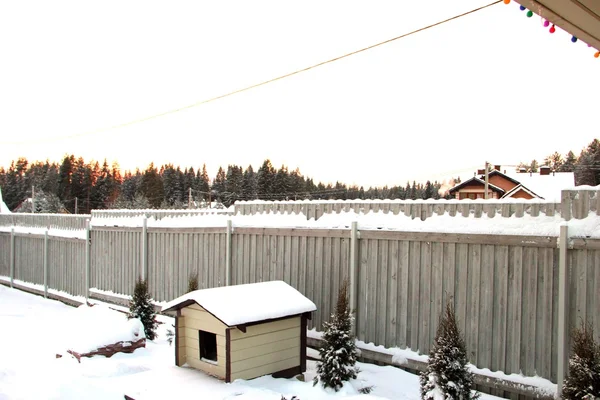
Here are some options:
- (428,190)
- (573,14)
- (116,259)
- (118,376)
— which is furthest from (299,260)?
(428,190)

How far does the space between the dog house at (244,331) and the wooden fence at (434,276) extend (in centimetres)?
94

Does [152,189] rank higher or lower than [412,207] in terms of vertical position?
higher

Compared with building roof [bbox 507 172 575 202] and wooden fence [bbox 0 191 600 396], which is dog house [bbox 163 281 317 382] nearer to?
wooden fence [bbox 0 191 600 396]

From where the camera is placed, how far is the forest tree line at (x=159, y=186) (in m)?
56.8

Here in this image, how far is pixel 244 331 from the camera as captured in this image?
189 inches

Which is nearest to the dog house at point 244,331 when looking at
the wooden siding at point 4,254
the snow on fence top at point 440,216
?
the snow on fence top at point 440,216

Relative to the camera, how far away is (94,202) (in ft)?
230

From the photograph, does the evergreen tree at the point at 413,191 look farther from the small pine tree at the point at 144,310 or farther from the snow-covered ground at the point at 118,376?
the snow-covered ground at the point at 118,376

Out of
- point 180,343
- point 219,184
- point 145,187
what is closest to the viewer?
point 180,343

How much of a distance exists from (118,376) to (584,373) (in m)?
5.08

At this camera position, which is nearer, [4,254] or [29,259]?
[29,259]

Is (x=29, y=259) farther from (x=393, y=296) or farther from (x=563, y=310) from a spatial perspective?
(x=563, y=310)

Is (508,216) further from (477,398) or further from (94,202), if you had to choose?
(94,202)

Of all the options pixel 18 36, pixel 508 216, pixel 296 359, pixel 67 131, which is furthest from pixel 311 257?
pixel 67 131
